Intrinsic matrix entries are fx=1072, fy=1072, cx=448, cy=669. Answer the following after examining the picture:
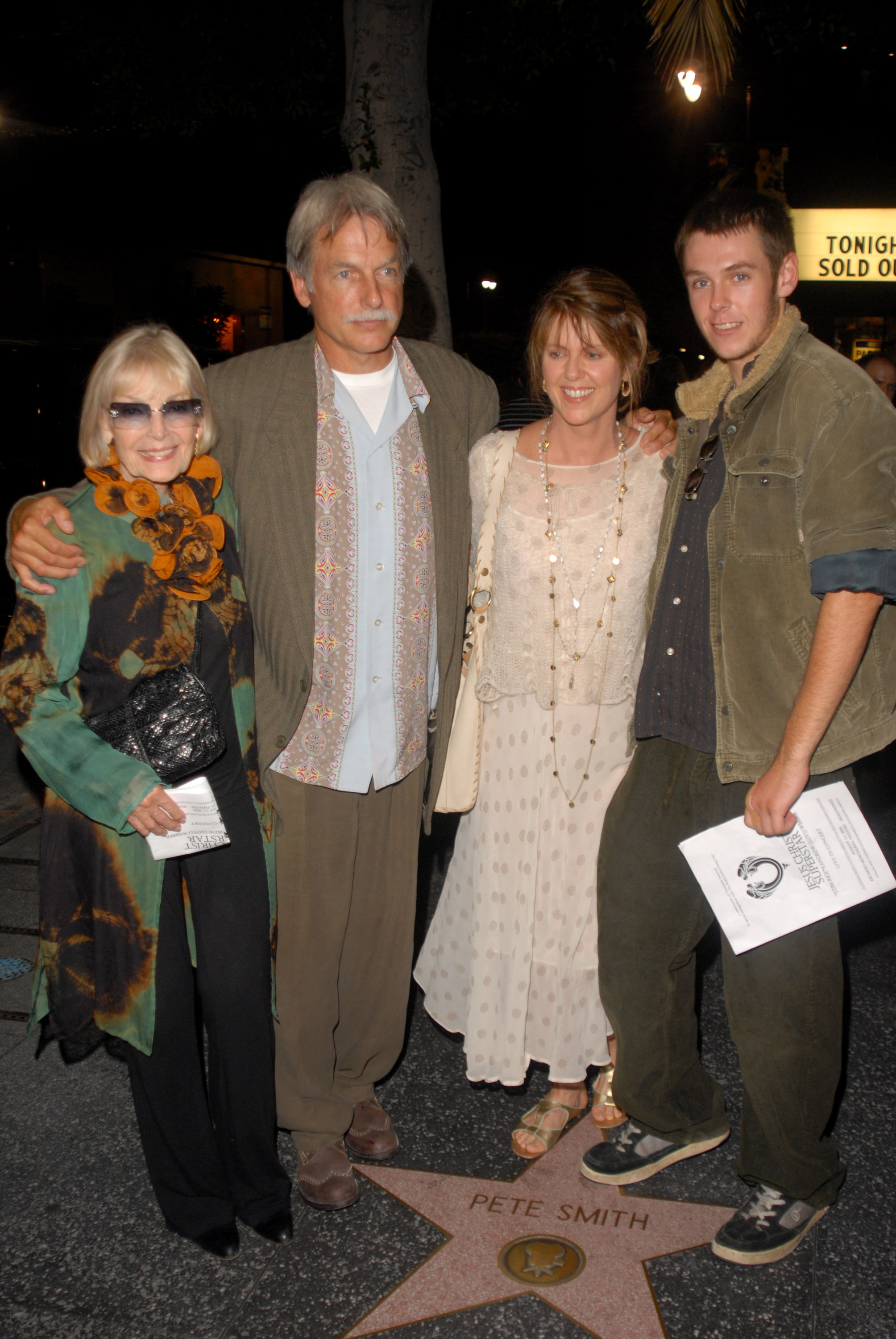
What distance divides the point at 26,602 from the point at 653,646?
1.49 metres

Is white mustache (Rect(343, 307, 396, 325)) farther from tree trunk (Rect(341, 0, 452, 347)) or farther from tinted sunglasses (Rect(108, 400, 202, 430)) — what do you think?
tree trunk (Rect(341, 0, 452, 347))

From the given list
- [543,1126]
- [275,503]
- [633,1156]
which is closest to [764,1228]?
[633,1156]

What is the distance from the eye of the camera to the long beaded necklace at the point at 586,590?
9.45 feet

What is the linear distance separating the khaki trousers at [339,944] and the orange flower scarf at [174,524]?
64 centimetres

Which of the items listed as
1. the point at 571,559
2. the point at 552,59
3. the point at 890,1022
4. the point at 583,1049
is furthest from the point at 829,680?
the point at 552,59

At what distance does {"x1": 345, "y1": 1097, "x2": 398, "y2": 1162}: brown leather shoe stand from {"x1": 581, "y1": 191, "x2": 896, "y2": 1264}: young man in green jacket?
0.77 metres

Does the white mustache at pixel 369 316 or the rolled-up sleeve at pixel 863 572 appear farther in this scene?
the white mustache at pixel 369 316

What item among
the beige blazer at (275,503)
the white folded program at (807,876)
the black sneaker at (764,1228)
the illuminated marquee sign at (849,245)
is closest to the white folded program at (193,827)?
the beige blazer at (275,503)

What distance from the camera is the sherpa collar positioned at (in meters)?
2.42

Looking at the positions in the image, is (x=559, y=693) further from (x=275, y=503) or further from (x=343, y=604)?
(x=275, y=503)

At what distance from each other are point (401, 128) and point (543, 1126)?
5.35 meters

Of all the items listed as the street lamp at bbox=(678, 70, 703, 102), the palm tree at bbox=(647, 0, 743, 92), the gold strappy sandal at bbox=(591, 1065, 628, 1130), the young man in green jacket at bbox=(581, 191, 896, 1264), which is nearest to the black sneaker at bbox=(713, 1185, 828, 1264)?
the young man in green jacket at bbox=(581, 191, 896, 1264)

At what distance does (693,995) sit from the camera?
2904 millimetres

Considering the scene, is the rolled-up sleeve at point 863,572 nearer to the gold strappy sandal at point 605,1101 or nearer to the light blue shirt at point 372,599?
the light blue shirt at point 372,599
